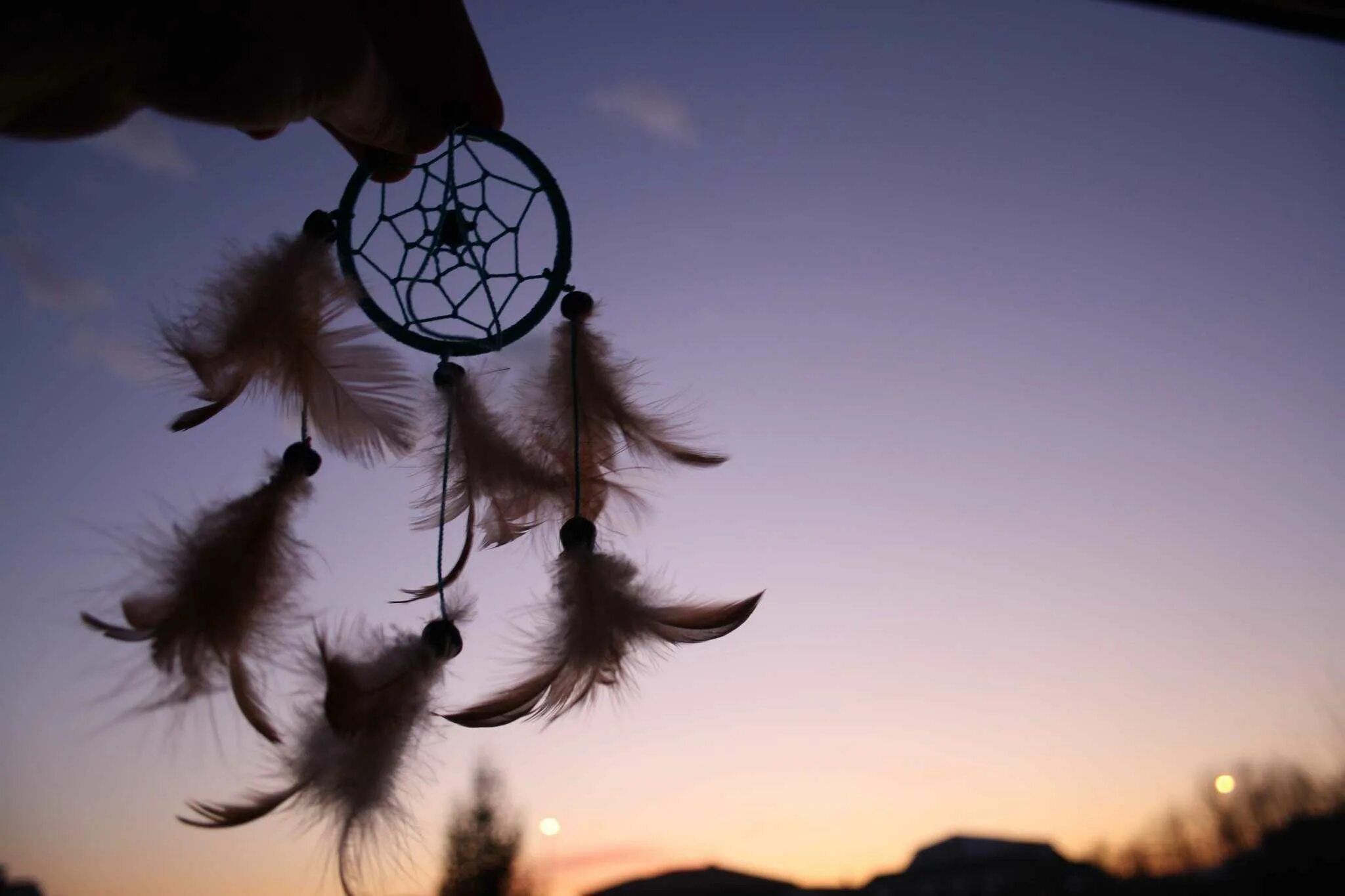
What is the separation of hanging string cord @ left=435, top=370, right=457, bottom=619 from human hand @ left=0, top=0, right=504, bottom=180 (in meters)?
0.38

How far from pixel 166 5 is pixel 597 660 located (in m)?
0.90

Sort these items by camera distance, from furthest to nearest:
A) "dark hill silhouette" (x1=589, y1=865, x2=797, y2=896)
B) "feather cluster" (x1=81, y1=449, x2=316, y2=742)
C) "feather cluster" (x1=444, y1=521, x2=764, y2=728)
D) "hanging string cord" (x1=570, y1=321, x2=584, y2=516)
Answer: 1. "dark hill silhouette" (x1=589, y1=865, x2=797, y2=896)
2. "hanging string cord" (x1=570, y1=321, x2=584, y2=516)
3. "feather cluster" (x1=444, y1=521, x2=764, y2=728)
4. "feather cluster" (x1=81, y1=449, x2=316, y2=742)

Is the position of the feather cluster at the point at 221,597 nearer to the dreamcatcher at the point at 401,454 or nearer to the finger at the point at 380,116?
the dreamcatcher at the point at 401,454

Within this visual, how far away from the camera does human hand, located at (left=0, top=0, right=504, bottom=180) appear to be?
0.75m

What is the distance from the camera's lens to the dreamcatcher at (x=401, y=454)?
42.2 inches

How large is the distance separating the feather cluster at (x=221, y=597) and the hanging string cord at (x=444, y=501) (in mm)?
194

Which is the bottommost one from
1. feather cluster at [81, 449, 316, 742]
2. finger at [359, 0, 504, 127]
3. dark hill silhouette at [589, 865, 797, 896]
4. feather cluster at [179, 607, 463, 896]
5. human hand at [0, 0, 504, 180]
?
dark hill silhouette at [589, 865, 797, 896]

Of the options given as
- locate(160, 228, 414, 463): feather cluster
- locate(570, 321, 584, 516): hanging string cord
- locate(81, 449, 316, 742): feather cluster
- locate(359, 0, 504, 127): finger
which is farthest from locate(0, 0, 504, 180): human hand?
locate(81, 449, 316, 742): feather cluster

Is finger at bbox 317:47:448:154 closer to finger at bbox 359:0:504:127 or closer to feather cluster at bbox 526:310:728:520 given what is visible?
finger at bbox 359:0:504:127

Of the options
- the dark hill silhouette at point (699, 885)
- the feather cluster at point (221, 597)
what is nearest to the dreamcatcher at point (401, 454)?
the feather cluster at point (221, 597)

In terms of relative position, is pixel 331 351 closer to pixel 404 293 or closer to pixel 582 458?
pixel 404 293

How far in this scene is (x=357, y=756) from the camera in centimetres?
107

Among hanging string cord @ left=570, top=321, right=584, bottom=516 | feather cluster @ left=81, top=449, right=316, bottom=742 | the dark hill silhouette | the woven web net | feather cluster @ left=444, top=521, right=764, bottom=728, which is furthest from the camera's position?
the dark hill silhouette

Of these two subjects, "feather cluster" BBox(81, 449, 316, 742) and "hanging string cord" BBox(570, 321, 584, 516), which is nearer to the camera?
"feather cluster" BBox(81, 449, 316, 742)
